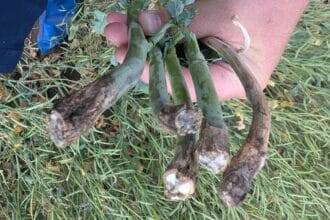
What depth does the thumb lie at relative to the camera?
0.70 metres

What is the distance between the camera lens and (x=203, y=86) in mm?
601

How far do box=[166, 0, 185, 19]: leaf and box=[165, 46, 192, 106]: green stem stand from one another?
0.14ft

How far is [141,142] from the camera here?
138 cm

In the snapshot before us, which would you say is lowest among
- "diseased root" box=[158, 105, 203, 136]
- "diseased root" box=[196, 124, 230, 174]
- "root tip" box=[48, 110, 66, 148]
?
"diseased root" box=[196, 124, 230, 174]

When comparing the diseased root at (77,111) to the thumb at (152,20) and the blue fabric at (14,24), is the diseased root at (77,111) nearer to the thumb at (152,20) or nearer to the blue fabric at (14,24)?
the thumb at (152,20)

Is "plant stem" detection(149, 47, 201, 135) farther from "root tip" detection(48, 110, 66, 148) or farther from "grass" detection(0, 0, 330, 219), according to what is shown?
"grass" detection(0, 0, 330, 219)

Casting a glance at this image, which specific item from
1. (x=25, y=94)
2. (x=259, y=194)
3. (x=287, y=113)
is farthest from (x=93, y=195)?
(x=287, y=113)

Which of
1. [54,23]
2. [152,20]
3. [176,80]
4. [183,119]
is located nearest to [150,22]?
[152,20]

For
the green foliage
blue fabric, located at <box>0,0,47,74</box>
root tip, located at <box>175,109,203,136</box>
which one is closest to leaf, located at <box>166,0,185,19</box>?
the green foliage

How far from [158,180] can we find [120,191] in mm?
105

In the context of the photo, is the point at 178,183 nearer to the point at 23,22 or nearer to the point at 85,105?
the point at 85,105

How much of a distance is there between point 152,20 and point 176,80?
0.44ft

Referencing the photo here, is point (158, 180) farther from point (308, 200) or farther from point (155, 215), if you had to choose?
point (308, 200)

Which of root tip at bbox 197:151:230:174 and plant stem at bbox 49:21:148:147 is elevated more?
plant stem at bbox 49:21:148:147
